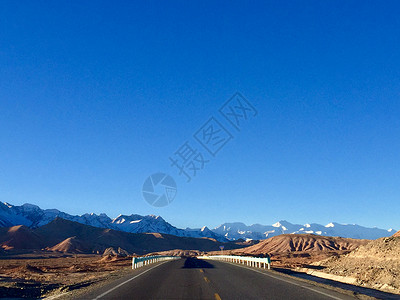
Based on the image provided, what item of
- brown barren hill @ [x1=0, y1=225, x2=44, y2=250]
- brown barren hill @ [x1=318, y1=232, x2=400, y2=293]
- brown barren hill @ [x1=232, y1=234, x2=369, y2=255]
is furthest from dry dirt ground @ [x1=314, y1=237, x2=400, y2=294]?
brown barren hill @ [x1=0, y1=225, x2=44, y2=250]

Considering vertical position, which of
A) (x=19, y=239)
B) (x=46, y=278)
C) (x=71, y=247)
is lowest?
(x=46, y=278)

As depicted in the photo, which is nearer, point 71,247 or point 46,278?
point 46,278

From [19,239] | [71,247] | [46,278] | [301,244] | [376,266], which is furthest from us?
[19,239]

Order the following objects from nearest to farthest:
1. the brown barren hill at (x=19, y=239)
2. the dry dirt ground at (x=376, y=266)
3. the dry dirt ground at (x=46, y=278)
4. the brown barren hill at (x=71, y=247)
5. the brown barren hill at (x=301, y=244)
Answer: the dry dirt ground at (x=46, y=278) → the dry dirt ground at (x=376, y=266) → the brown barren hill at (x=301, y=244) → the brown barren hill at (x=71, y=247) → the brown barren hill at (x=19, y=239)

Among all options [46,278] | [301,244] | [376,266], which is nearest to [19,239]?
[301,244]

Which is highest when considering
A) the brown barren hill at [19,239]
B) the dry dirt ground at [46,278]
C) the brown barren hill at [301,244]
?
the brown barren hill at [19,239]

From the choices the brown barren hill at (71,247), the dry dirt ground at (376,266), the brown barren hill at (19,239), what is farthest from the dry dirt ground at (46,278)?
the brown barren hill at (19,239)

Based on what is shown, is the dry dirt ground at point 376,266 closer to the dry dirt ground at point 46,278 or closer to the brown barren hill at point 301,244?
the dry dirt ground at point 46,278

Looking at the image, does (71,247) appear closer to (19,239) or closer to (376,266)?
(19,239)

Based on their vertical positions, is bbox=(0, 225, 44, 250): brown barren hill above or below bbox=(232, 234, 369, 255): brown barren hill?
above

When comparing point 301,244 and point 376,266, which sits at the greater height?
point 301,244

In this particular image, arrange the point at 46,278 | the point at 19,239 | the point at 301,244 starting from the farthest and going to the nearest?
the point at 19,239
the point at 301,244
the point at 46,278

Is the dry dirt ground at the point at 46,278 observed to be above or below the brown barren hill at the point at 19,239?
below

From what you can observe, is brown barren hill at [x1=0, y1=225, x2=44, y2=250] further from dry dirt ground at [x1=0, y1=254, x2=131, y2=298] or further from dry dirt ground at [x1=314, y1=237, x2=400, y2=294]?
dry dirt ground at [x1=314, y1=237, x2=400, y2=294]
